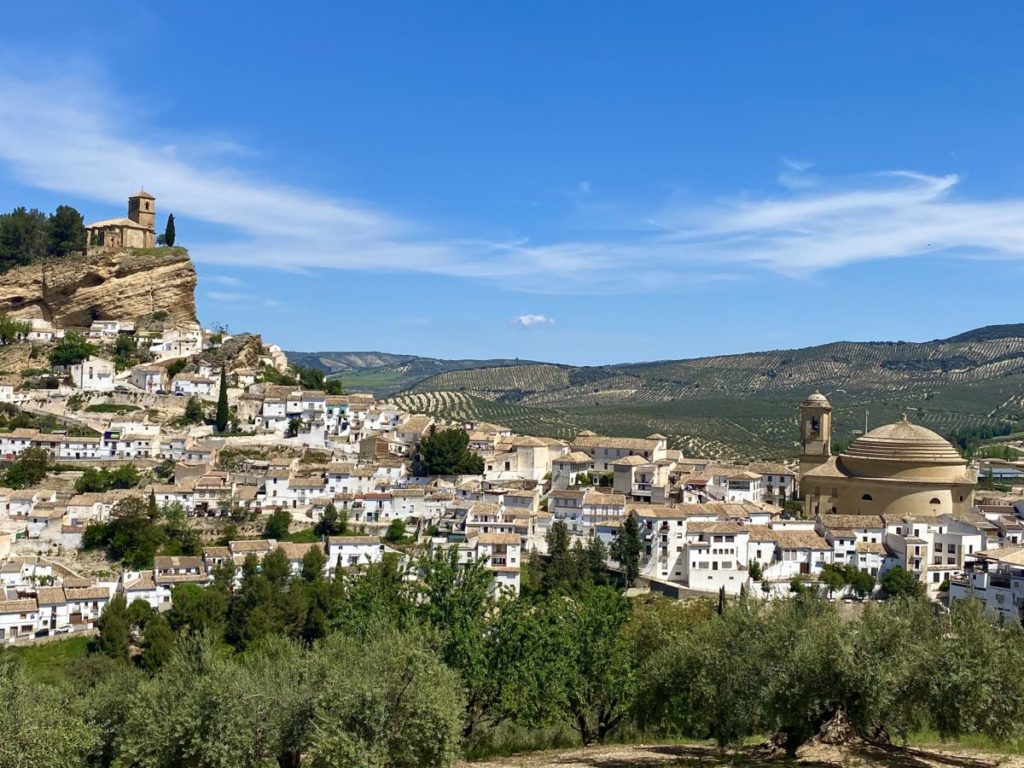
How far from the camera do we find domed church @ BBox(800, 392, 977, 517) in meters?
53.5

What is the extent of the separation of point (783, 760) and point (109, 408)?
183 ft

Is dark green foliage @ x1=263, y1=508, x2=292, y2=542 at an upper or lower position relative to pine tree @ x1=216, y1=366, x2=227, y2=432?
lower

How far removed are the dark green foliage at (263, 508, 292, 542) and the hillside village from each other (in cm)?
12

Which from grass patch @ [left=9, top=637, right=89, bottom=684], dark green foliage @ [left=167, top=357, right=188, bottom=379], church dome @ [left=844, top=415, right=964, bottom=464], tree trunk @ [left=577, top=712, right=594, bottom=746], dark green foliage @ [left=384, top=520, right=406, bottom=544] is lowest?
grass patch @ [left=9, top=637, right=89, bottom=684]

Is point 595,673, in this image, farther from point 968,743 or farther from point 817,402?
point 817,402

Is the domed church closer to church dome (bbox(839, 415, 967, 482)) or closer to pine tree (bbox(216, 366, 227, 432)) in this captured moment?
church dome (bbox(839, 415, 967, 482))

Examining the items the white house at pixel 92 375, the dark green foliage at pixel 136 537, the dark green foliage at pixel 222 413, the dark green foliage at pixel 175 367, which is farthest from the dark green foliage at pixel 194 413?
the dark green foliage at pixel 136 537

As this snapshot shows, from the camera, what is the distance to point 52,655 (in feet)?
136

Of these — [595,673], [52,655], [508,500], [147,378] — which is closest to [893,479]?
[508,500]

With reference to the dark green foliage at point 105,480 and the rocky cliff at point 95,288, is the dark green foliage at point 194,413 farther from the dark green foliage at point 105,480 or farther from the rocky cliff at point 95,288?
the rocky cliff at point 95,288

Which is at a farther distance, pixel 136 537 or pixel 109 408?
pixel 109 408

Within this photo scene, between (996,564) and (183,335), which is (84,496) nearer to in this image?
(183,335)

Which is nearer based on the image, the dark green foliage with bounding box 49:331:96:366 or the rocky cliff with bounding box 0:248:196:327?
the dark green foliage with bounding box 49:331:96:366

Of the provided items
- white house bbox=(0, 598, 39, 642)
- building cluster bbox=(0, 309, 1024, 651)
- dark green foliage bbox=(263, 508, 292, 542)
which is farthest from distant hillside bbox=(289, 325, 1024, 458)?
white house bbox=(0, 598, 39, 642)
